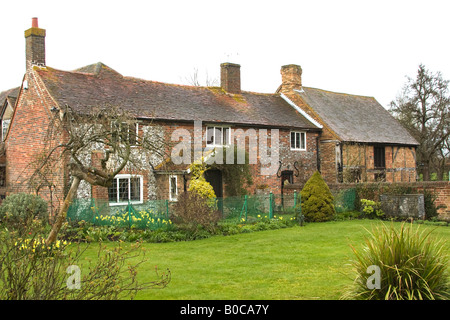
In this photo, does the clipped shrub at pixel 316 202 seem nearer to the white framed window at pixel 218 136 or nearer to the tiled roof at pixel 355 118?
the white framed window at pixel 218 136

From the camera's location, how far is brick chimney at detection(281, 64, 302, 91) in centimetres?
3247

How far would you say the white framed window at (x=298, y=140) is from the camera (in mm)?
28312

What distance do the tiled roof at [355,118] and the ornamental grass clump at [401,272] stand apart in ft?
70.9

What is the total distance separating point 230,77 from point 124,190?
11.6 meters

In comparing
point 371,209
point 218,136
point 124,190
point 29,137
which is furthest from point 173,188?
point 371,209

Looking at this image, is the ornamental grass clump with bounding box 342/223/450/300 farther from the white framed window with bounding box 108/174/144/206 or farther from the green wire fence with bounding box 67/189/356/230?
the white framed window with bounding box 108/174/144/206

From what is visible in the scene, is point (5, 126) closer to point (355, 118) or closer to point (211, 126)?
point (211, 126)

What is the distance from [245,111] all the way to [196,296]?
19925 mm

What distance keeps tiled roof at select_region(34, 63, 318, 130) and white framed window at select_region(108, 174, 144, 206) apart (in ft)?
10.1

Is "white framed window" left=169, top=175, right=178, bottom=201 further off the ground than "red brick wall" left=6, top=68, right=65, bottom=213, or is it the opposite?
"red brick wall" left=6, top=68, right=65, bottom=213

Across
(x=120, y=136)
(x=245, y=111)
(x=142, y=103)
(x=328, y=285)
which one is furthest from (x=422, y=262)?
(x=245, y=111)

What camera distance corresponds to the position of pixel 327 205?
20484 mm

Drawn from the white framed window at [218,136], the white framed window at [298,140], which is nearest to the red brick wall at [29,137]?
the white framed window at [218,136]

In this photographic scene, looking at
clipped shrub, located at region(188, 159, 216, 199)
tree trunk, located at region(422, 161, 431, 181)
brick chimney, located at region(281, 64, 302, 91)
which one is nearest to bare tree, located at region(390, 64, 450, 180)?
tree trunk, located at region(422, 161, 431, 181)
